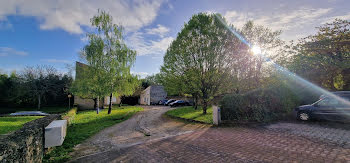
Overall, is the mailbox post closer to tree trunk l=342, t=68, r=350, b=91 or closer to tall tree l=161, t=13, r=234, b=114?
tall tree l=161, t=13, r=234, b=114

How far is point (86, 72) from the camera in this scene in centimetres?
1719

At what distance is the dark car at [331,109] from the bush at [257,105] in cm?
170

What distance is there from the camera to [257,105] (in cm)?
1006

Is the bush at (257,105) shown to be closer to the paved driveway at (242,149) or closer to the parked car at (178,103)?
the paved driveway at (242,149)

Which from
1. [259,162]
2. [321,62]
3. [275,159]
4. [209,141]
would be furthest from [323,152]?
[321,62]

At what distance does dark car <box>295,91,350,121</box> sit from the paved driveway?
5.23ft

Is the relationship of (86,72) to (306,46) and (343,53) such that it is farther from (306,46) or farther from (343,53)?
(343,53)

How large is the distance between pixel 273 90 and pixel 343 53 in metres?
8.77

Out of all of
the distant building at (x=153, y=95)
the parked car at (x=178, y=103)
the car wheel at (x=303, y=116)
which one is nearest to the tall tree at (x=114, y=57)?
the parked car at (x=178, y=103)

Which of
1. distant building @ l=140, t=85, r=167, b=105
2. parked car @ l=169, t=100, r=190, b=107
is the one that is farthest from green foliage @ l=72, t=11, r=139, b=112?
distant building @ l=140, t=85, r=167, b=105

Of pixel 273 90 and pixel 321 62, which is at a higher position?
pixel 321 62

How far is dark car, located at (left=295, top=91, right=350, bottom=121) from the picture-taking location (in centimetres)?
795

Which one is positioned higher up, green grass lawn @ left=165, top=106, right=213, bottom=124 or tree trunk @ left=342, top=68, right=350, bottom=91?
tree trunk @ left=342, top=68, right=350, bottom=91

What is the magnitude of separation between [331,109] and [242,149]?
23.0ft
